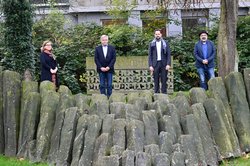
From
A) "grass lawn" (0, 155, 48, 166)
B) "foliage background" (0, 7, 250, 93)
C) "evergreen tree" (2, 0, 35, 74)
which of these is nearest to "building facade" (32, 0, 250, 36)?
"foliage background" (0, 7, 250, 93)

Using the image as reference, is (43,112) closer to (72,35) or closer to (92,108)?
(92,108)

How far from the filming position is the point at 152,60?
1255 cm

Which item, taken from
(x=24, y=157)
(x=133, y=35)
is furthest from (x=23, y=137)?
(x=133, y=35)

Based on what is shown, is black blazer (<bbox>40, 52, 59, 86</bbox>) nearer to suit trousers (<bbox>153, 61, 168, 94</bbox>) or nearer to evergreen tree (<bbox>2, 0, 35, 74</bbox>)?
suit trousers (<bbox>153, 61, 168, 94</bbox>)

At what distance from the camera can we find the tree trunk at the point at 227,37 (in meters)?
14.6

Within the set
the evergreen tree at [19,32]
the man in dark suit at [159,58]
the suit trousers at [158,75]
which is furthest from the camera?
the evergreen tree at [19,32]

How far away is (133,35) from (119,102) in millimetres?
12471

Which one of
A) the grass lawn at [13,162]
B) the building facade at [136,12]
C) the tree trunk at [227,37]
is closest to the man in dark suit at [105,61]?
the tree trunk at [227,37]

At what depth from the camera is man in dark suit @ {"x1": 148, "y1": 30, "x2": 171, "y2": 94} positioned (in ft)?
40.7

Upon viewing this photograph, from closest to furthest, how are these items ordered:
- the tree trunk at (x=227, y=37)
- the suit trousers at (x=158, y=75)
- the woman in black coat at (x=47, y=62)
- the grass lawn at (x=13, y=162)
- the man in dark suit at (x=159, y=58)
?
the grass lawn at (x=13, y=162) < the woman in black coat at (x=47, y=62) < the man in dark suit at (x=159, y=58) < the suit trousers at (x=158, y=75) < the tree trunk at (x=227, y=37)

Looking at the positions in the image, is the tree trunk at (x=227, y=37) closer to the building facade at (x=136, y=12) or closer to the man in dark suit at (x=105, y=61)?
the man in dark suit at (x=105, y=61)

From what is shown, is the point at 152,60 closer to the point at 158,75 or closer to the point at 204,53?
the point at 158,75

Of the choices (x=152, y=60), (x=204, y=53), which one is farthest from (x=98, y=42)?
(x=204, y=53)

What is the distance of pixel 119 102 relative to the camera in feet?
25.5
